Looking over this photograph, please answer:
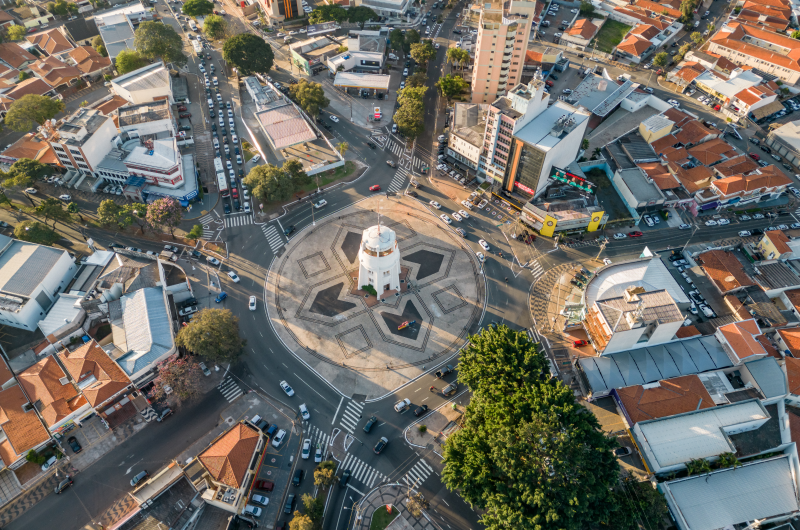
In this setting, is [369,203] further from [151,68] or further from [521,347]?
[151,68]

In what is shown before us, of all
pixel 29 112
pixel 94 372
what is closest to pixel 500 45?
pixel 94 372

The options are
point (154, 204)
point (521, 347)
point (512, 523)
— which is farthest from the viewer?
point (154, 204)

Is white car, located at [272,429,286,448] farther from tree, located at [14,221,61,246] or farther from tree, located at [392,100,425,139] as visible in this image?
tree, located at [392,100,425,139]

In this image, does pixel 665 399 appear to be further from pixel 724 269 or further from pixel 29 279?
pixel 29 279

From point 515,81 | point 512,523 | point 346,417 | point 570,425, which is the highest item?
point 515,81

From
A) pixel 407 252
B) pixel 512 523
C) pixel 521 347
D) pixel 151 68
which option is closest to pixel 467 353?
pixel 521 347

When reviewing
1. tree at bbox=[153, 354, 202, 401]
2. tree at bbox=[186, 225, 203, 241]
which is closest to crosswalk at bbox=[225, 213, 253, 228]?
tree at bbox=[186, 225, 203, 241]
